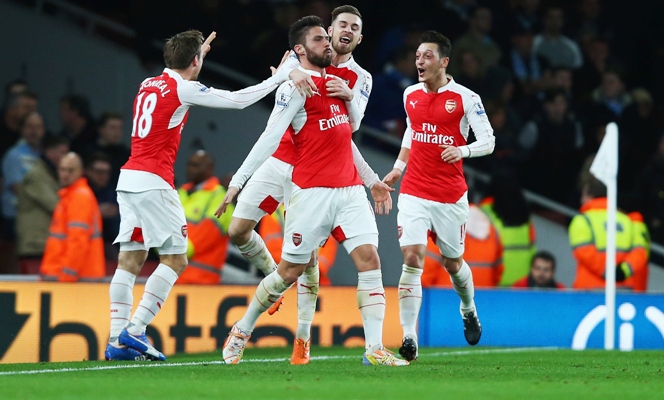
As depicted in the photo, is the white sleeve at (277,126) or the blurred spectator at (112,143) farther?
the blurred spectator at (112,143)

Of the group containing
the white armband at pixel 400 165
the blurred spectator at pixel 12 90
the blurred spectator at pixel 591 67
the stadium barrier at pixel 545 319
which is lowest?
the stadium barrier at pixel 545 319

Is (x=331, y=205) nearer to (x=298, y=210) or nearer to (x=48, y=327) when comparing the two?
(x=298, y=210)

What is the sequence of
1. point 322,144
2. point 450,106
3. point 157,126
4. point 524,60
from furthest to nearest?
1. point 524,60
2. point 450,106
3. point 157,126
4. point 322,144

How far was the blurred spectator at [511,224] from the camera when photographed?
45.2 ft

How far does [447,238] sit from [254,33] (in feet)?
24.5

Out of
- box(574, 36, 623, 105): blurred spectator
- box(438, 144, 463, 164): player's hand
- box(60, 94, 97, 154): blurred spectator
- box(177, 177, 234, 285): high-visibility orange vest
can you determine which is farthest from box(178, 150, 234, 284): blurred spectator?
box(574, 36, 623, 105): blurred spectator

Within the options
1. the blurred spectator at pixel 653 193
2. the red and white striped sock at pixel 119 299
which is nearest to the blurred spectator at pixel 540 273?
the blurred spectator at pixel 653 193

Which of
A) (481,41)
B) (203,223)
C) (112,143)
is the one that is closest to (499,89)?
(481,41)

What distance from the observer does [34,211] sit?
13.2 metres

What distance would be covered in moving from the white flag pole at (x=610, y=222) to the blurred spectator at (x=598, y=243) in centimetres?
31

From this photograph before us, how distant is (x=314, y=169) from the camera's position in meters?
8.75

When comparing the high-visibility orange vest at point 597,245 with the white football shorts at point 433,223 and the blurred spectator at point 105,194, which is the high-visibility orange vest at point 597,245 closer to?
the white football shorts at point 433,223

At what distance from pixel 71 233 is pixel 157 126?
2.90m

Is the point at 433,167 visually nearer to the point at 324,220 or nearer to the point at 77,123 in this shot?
the point at 324,220
